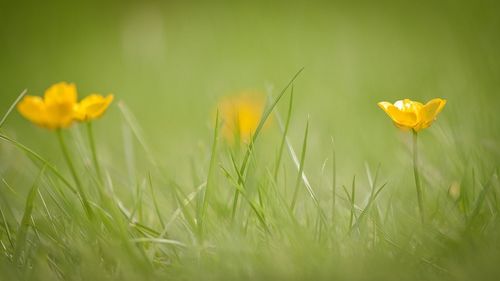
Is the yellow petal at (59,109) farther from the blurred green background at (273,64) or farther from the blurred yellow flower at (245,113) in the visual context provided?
the blurred yellow flower at (245,113)

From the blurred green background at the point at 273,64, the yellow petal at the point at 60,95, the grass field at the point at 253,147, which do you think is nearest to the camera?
the grass field at the point at 253,147

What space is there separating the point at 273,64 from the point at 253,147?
2.17 meters

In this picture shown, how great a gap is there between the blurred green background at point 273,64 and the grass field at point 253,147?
0.01m

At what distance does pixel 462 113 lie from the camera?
3.93ft

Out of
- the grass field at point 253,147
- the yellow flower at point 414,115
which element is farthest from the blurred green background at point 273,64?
the yellow flower at point 414,115

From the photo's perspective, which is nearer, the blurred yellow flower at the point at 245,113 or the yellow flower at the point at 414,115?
the yellow flower at the point at 414,115

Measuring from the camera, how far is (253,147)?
0.77 m

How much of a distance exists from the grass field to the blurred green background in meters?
0.01

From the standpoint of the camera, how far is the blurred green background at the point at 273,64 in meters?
1.40

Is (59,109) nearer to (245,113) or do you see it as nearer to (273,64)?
(245,113)

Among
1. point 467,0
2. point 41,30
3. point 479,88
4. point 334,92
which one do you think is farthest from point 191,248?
point 41,30

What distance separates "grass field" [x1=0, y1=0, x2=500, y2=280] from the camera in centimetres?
65

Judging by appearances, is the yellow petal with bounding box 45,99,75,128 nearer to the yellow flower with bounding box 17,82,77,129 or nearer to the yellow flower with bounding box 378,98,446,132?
the yellow flower with bounding box 17,82,77,129

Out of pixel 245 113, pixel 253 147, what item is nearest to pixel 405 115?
pixel 253 147
